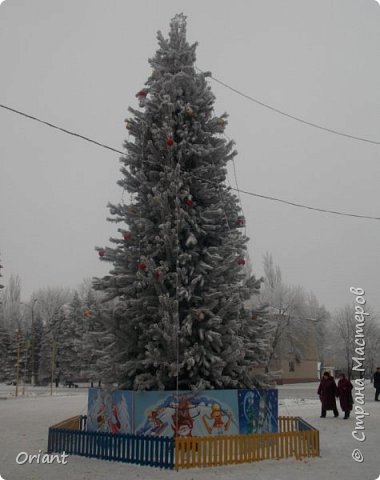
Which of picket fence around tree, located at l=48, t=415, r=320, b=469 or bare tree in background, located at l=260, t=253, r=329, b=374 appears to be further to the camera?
bare tree in background, located at l=260, t=253, r=329, b=374

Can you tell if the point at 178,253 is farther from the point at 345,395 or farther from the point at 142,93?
the point at 345,395

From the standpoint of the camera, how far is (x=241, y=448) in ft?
34.2

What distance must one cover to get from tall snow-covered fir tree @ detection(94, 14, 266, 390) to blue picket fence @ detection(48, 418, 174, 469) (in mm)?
1361

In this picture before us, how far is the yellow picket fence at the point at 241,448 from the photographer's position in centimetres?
995

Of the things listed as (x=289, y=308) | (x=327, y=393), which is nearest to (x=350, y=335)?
(x=289, y=308)

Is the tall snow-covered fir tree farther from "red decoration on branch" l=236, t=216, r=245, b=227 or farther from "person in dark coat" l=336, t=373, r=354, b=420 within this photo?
"person in dark coat" l=336, t=373, r=354, b=420

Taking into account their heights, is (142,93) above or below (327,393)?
above

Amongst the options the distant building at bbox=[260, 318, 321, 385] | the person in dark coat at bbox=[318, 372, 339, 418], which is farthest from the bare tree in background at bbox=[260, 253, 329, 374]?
the person in dark coat at bbox=[318, 372, 339, 418]

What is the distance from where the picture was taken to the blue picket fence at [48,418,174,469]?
32.8ft

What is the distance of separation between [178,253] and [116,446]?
446 cm

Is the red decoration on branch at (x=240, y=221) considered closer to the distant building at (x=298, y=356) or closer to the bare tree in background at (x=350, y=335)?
the bare tree in background at (x=350, y=335)

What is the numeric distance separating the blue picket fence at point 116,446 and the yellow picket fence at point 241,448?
1.07 feet

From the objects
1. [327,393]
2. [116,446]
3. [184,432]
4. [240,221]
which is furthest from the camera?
[327,393]

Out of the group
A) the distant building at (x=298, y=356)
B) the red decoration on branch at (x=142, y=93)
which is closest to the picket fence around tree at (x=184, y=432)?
the red decoration on branch at (x=142, y=93)
